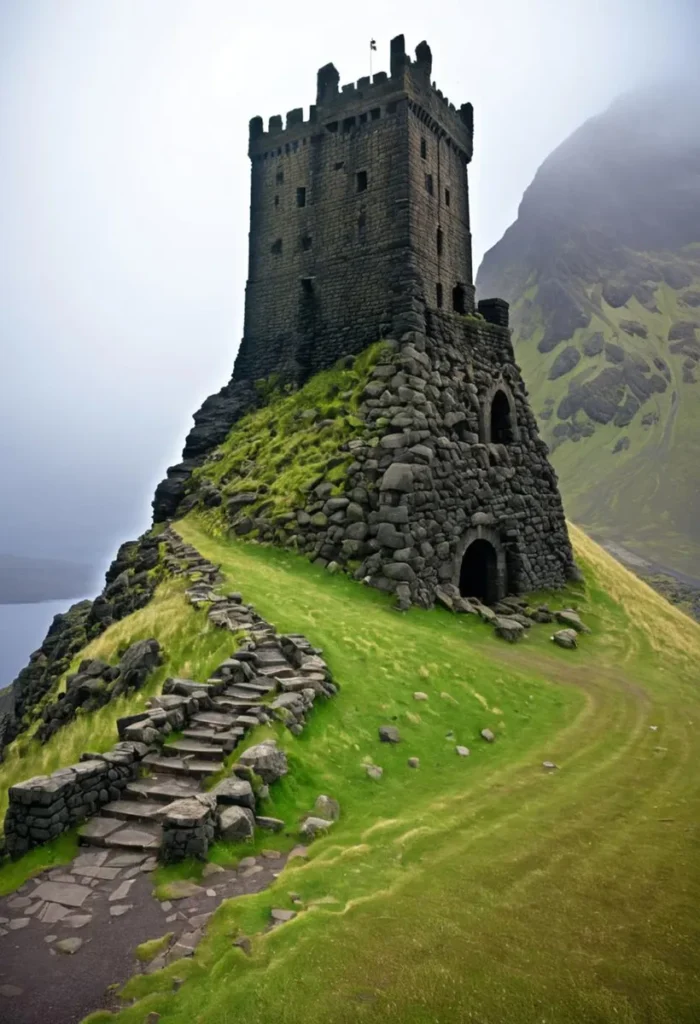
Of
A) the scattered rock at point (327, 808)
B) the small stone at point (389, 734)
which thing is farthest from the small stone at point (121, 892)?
the small stone at point (389, 734)

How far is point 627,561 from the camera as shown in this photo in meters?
104

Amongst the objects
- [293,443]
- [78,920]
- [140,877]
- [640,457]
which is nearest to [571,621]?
[293,443]

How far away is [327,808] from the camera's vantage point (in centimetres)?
1081

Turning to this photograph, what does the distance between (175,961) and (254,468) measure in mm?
25067

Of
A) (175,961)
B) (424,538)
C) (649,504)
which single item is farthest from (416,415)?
(649,504)

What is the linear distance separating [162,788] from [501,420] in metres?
27.6

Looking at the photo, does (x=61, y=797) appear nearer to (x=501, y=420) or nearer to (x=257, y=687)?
(x=257, y=687)

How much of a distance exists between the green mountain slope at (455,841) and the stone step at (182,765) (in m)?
1.31

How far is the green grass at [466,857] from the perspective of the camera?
21.6 ft

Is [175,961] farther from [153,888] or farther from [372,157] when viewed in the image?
[372,157]

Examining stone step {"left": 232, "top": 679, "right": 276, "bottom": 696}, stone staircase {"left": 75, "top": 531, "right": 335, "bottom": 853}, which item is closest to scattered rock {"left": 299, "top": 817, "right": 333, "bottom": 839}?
stone staircase {"left": 75, "top": 531, "right": 335, "bottom": 853}

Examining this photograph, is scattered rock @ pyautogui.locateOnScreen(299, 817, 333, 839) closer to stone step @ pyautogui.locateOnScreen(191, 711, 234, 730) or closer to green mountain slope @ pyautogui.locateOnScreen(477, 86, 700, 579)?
stone step @ pyautogui.locateOnScreen(191, 711, 234, 730)

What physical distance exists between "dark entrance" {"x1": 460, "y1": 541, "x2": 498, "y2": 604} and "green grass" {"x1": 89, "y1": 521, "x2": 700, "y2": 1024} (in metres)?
8.96

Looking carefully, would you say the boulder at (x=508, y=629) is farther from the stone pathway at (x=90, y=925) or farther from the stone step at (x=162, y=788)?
the stone pathway at (x=90, y=925)
